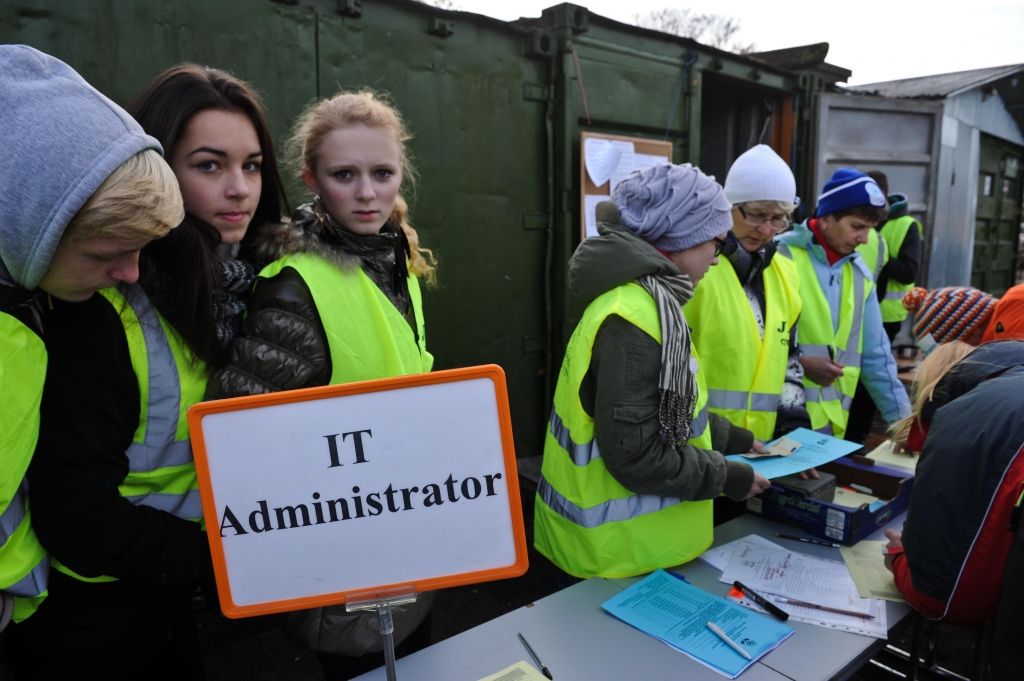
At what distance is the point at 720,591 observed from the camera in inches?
62.2

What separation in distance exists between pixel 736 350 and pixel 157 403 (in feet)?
5.60

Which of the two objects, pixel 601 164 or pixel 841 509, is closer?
pixel 841 509

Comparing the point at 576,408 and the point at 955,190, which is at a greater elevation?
the point at 955,190

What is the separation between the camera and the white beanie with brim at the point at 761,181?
2334mm

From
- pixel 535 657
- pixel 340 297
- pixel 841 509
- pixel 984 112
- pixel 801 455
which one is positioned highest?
pixel 984 112

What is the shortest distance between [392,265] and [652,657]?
3.18ft

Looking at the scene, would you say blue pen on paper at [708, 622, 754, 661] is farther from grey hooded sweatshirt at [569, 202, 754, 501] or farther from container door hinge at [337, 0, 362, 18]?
container door hinge at [337, 0, 362, 18]

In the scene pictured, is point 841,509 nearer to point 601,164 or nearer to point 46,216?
point 46,216

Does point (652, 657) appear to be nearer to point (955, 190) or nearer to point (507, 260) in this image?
point (507, 260)

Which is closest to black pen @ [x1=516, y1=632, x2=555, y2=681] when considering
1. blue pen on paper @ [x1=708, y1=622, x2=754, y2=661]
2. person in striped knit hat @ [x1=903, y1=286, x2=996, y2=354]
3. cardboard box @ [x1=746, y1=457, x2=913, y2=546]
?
blue pen on paper @ [x1=708, y1=622, x2=754, y2=661]

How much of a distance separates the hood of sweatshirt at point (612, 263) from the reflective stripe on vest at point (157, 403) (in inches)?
35.9

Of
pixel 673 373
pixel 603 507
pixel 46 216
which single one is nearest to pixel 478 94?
pixel 673 373

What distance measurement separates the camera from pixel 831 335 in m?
2.59

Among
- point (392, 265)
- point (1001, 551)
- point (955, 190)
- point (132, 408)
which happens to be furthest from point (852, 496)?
point (955, 190)
